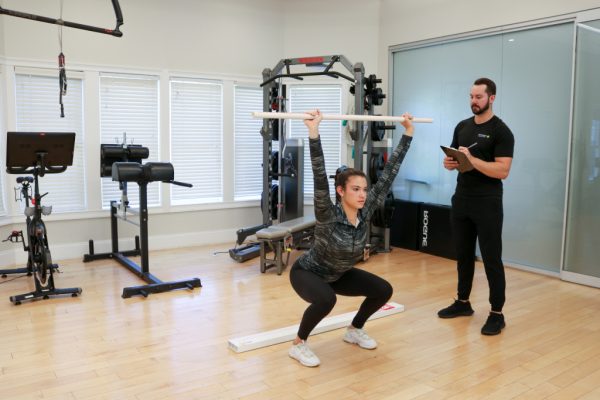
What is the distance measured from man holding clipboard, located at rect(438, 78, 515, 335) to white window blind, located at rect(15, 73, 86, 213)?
13.1ft

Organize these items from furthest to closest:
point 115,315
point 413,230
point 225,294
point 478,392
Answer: point 413,230 < point 225,294 < point 115,315 < point 478,392

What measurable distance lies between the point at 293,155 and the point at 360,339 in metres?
3.13

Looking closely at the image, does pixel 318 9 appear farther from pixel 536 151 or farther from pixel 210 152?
pixel 536 151

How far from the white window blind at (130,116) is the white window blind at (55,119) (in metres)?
0.25

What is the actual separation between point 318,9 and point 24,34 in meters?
3.38

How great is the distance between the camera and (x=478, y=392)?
2.68 m

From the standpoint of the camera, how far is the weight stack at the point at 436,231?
19.0 feet

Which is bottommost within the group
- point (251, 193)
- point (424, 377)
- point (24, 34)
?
point (424, 377)

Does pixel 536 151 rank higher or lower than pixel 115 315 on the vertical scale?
higher

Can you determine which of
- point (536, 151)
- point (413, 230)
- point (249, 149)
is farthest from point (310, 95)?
point (536, 151)

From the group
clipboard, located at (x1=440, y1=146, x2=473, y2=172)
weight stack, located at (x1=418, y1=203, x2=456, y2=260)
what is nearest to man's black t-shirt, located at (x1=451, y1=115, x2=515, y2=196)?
clipboard, located at (x1=440, y1=146, x2=473, y2=172)

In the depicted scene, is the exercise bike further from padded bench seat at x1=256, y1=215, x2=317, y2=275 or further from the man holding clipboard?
the man holding clipboard

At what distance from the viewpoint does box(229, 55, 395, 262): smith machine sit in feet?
18.2

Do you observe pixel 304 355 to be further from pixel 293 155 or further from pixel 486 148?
pixel 293 155
